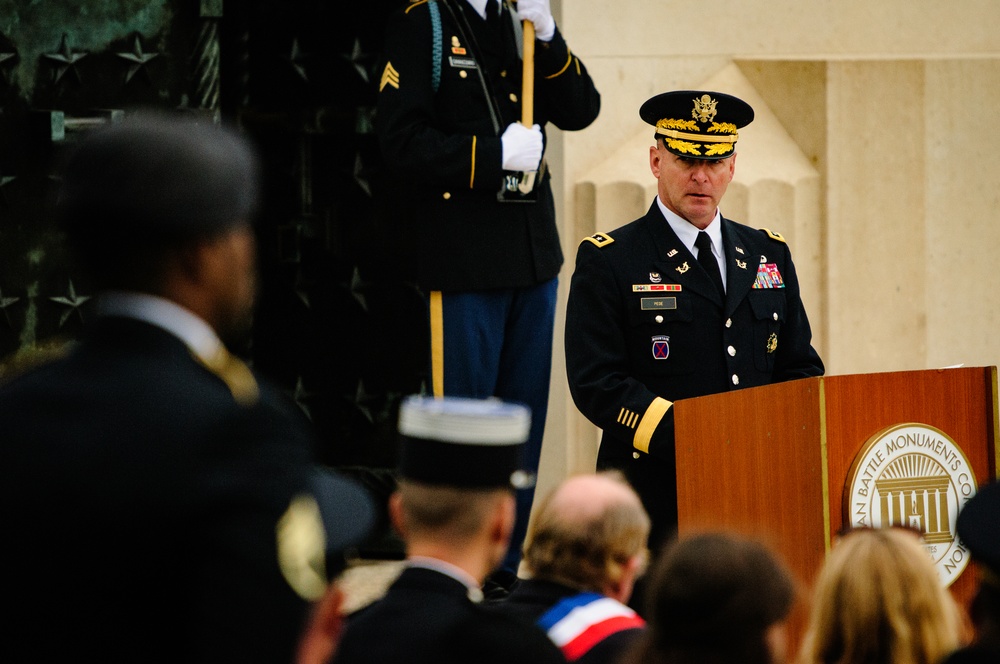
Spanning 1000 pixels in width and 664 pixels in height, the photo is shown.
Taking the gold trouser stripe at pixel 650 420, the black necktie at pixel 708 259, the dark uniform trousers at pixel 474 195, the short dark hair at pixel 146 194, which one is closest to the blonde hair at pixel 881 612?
the short dark hair at pixel 146 194

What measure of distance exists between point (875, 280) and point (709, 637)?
4.48m

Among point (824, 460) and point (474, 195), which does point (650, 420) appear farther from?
point (474, 195)

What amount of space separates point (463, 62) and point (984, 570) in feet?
10.8

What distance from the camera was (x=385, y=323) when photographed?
20.2 feet

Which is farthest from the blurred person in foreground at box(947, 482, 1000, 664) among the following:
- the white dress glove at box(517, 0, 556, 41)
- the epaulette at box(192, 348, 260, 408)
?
the white dress glove at box(517, 0, 556, 41)

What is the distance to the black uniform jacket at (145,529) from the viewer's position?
1.60 m

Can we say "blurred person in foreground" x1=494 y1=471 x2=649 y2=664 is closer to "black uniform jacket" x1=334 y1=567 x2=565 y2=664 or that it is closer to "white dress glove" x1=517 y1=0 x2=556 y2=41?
"black uniform jacket" x1=334 y1=567 x2=565 y2=664

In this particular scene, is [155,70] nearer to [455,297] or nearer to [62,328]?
[62,328]

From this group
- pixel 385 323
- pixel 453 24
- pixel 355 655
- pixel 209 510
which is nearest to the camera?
pixel 209 510

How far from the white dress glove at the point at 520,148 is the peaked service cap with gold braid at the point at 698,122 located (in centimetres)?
52

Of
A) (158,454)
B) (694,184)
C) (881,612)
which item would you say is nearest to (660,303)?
(694,184)

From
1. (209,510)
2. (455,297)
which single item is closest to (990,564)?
(209,510)

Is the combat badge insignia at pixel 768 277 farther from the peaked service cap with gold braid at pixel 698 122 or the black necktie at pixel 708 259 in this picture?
the peaked service cap with gold braid at pixel 698 122

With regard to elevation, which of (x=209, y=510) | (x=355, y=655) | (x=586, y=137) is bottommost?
(x=355, y=655)
